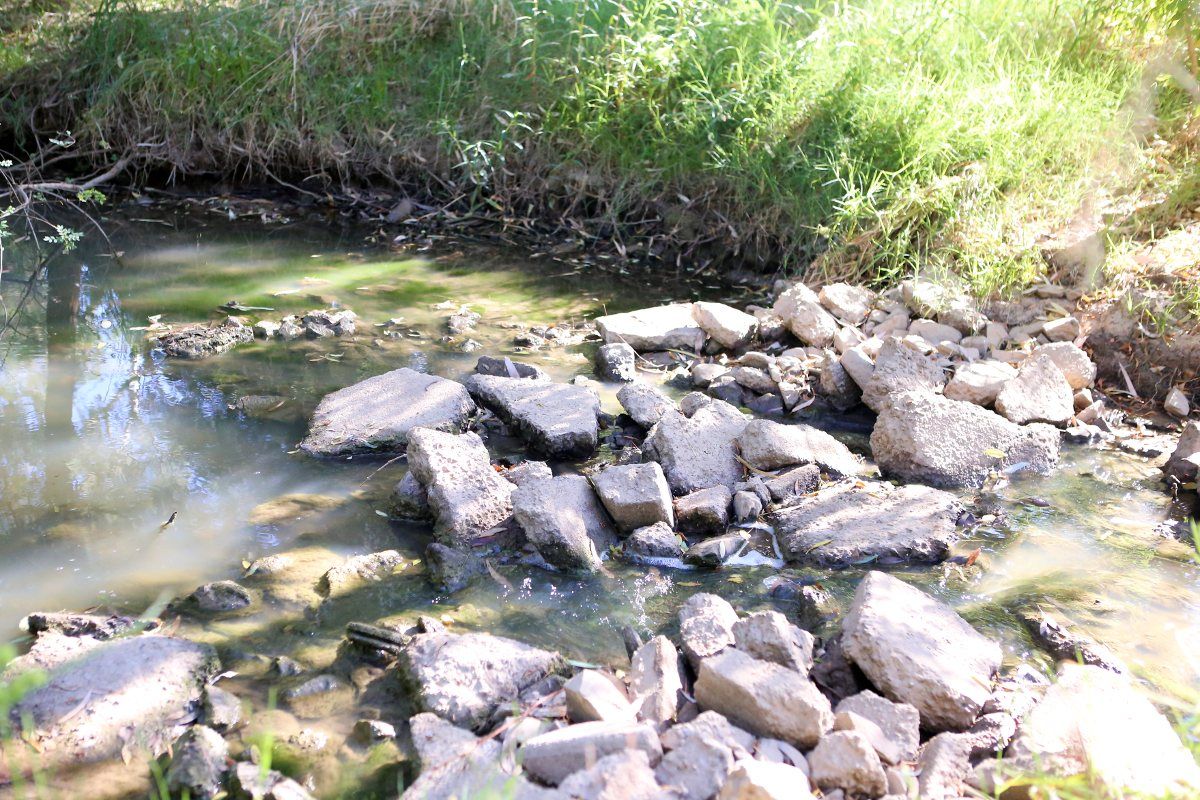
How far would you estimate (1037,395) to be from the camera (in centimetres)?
356

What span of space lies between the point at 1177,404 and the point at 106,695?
12.2 ft

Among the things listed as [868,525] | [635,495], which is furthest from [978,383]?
[635,495]

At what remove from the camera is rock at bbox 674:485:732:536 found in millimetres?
2789

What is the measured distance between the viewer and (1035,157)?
4691 mm

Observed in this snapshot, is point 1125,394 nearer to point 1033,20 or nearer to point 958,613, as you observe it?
point 958,613

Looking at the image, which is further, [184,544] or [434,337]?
[434,337]

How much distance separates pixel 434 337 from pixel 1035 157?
3.05 m

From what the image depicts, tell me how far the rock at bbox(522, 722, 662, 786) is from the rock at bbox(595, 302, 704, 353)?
2642 millimetres

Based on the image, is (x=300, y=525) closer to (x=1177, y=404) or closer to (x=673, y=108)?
(x=1177, y=404)

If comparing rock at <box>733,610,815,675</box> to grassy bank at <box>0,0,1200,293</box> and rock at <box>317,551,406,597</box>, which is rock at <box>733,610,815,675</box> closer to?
rock at <box>317,551,406,597</box>

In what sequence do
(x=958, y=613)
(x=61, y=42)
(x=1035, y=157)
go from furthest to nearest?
(x=61, y=42)
(x=1035, y=157)
(x=958, y=613)

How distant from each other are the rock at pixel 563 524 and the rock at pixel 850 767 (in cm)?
96

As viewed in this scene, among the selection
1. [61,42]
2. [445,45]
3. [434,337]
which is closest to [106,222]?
[61,42]

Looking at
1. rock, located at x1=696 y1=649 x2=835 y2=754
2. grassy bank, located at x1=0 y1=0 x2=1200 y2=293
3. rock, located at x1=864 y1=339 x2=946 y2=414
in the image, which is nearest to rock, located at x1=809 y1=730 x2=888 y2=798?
rock, located at x1=696 y1=649 x2=835 y2=754
